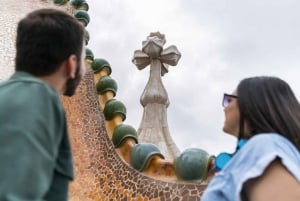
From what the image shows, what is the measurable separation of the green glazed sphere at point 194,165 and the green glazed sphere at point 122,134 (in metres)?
0.41

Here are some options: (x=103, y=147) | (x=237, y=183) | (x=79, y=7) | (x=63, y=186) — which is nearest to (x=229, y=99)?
(x=237, y=183)

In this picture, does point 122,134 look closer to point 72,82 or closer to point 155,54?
point 155,54

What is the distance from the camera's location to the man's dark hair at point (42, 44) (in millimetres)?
819

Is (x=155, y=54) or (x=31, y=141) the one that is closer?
(x=31, y=141)

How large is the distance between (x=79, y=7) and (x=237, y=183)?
328cm

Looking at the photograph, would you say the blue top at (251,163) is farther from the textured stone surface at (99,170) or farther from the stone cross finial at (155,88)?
the stone cross finial at (155,88)

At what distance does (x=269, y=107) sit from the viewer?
914mm

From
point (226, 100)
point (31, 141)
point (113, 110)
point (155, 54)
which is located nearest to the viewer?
point (31, 141)

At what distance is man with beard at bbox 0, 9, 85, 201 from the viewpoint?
2.33 feet

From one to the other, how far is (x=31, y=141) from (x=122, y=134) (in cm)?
201

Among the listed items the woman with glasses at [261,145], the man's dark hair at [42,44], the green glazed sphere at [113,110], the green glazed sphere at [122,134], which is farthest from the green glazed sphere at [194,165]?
the man's dark hair at [42,44]

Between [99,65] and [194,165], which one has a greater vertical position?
[194,165]

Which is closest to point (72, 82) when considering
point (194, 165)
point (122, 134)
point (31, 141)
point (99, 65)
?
point (31, 141)

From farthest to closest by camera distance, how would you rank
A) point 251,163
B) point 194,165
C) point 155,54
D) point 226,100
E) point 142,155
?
point 155,54
point 142,155
point 194,165
point 226,100
point 251,163
